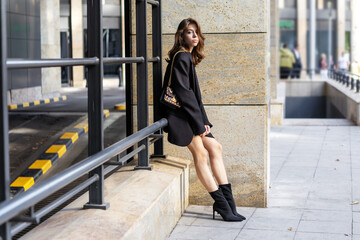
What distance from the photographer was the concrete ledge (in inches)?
160

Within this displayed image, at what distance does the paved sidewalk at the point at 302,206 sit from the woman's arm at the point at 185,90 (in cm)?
86

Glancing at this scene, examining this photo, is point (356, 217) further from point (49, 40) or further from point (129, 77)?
point (49, 40)

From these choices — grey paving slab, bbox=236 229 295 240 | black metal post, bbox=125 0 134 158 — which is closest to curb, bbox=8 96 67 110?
black metal post, bbox=125 0 134 158

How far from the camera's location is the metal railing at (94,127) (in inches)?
121

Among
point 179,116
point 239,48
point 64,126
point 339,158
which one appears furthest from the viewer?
point 64,126

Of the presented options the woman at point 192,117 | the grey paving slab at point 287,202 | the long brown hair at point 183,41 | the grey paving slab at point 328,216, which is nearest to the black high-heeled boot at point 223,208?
the woman at point 192,117

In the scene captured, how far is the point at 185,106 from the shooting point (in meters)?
5.76

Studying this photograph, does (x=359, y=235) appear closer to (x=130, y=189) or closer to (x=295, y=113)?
(x=130, y=189)

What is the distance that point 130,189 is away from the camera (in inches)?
204

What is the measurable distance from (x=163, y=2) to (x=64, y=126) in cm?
860

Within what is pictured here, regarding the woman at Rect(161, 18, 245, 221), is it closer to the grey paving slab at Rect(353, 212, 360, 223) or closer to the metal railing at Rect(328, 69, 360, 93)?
the grey paving slab at Rect(353, 212, 360, 223)

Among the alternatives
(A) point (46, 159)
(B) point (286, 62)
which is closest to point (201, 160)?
(A) point (46, 159)

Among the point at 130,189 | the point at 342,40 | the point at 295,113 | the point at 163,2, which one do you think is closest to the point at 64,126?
the point at 163,2

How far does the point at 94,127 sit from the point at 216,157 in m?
1.81
